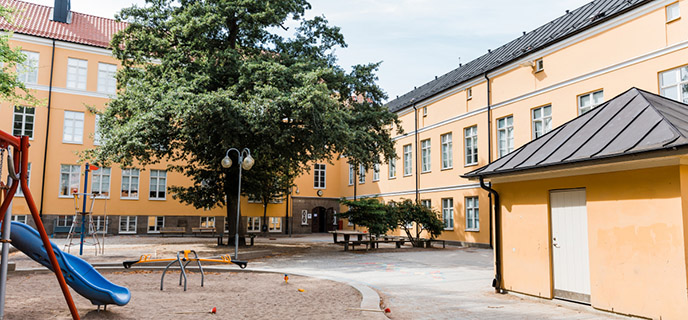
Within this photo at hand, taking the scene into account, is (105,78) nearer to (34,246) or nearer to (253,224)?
(253,224)

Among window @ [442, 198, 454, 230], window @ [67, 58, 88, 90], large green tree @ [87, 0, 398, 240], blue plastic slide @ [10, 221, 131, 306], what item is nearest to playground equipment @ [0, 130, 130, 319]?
blue plastic slide @ [10, 221, 131, 306]

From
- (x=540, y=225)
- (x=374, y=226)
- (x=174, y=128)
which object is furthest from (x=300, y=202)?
(x=540, y=225)

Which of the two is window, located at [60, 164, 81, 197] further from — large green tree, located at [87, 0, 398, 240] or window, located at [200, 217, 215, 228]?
large green tree, located at [87, 0, 398, 240]

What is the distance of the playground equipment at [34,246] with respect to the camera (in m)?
6.38

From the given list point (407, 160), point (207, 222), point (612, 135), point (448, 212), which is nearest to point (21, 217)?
point (207, 222)

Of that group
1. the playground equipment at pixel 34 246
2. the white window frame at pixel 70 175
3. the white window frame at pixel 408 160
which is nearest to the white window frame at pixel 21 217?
the white window frame at pixel 70 175

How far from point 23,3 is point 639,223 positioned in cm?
3850

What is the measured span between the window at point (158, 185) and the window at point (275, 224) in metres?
8.42

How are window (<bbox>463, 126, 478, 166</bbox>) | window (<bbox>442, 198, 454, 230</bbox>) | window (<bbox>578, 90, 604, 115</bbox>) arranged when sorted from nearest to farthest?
1. window (<bbox>578, 90, 604, 115</bbox>)
2. window (<bbox>463, 126, 478, 166</bbox>)
3. window (<bbox>442, 198, 454, 230</bbox>)

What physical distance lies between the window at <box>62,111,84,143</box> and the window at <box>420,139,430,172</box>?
2192cm

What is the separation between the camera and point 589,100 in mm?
19172

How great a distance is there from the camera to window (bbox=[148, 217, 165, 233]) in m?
Answer: 33.3

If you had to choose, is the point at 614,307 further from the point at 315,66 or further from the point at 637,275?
the point at 315,66

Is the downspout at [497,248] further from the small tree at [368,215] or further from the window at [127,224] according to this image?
the window at [127,224]
